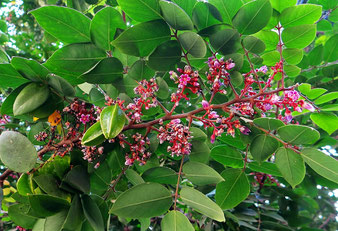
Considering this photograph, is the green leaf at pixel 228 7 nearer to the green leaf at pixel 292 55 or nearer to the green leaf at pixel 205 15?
the green leaf at pixel 205 15

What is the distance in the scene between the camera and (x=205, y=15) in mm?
921

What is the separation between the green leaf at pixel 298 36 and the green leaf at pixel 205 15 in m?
0.28

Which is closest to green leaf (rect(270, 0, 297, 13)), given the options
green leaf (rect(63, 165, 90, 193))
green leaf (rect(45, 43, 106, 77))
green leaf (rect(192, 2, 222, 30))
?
green leaf (rect(192, 2, 222, 30))

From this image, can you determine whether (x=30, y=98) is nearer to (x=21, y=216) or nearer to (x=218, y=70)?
(x=21, y=216)

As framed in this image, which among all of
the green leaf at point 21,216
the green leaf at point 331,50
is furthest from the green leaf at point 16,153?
the green leaf at point 331,50

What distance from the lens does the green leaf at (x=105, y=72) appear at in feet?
2.90

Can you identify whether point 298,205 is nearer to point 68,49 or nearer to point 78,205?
point 78,205

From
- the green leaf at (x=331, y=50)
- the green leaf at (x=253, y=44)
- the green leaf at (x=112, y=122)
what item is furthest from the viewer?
the green leaf at (x=331, y=50)

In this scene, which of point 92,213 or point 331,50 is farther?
point 331,50

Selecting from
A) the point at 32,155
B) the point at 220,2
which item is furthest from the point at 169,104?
the point at 32,155

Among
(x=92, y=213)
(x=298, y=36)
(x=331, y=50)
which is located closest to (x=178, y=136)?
(x=92, y=213)

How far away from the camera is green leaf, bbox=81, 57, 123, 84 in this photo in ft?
2.90

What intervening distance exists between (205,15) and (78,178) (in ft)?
1.97

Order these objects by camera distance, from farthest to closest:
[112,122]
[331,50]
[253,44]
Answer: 1. [331,50]
2. [253,44]
3. [112,122]
